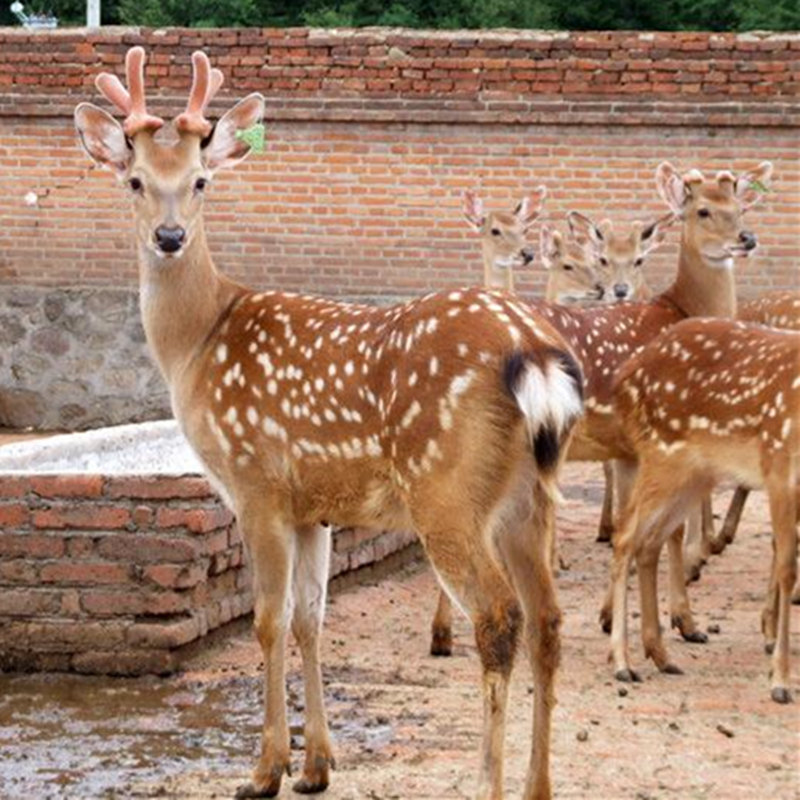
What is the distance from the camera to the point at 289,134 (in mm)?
21062

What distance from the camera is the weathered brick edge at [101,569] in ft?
29.3

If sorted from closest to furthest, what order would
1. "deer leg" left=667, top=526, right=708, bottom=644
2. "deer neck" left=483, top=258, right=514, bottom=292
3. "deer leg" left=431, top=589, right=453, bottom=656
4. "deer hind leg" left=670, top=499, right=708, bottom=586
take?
"deer leg" left=431, top=589, right=453, bottom=656
"deer leg" left=667, top=526, right=708, bottom=644
"deer hind leg" left=670, top=499, right=708, bottom=586
"deer neck" left=483, top=258, right=514, bottom=292

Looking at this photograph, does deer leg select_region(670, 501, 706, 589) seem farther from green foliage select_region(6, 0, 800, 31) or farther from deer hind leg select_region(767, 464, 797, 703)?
green foliage select_region(6, 0, 800, 31)

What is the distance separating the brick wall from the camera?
67.3ft

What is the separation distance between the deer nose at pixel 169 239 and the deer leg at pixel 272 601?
1.02m

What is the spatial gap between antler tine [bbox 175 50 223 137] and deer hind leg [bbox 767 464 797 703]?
277cm

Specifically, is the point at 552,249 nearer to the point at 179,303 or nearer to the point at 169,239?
the point at 179,303

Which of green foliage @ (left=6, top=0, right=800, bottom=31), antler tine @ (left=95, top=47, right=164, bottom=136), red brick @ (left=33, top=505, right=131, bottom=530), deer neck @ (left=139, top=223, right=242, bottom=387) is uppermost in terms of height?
antler tine @ (left=95, top=47, right=164, bottom=136)

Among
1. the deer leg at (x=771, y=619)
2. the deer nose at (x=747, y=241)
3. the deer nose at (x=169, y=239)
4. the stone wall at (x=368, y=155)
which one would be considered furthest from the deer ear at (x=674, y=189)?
the stone wall at (x=368, y=155)

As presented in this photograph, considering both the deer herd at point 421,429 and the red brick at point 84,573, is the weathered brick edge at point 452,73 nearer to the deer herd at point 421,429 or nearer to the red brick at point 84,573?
the deer herd at point 421,429

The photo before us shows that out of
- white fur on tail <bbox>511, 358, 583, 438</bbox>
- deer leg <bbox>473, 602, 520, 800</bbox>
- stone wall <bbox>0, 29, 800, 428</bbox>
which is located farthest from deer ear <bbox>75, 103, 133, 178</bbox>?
stone wall <bbox>0, 29, 800, 428</bbox>

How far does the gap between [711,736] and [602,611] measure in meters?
2.26

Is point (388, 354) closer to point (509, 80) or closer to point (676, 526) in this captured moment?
point (676, 526)

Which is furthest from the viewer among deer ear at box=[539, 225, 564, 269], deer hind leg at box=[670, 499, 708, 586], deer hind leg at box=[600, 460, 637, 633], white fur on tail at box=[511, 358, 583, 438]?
deer ear at box=[539, 225, 564, 269]
